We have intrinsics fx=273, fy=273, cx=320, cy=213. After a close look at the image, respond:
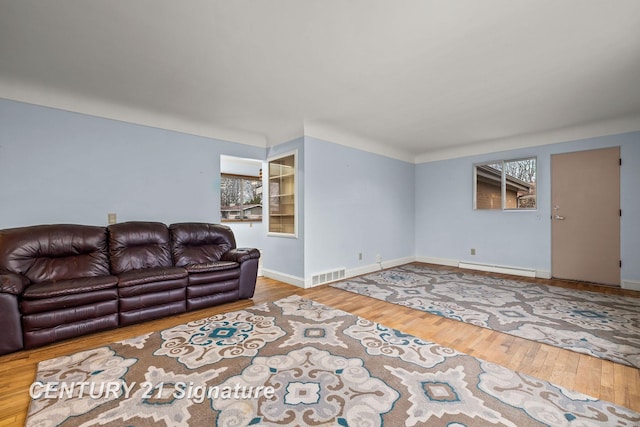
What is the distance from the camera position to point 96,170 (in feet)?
11.2

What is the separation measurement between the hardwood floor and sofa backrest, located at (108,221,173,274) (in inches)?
30.6

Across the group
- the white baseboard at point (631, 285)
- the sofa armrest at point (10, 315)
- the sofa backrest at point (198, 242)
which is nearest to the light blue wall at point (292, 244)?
the sofa backrest at point (198, 242)

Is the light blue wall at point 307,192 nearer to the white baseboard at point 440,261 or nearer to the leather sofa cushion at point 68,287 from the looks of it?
the white baseboard at point 440,261

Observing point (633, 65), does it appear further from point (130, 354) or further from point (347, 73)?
point (130, 354)

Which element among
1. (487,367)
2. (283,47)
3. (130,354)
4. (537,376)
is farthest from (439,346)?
(283,47)

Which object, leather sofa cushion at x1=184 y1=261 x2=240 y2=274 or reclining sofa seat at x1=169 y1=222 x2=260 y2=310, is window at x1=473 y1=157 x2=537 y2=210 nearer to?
reclining sofa seat at x1=169 y1=222 x2=260 y2=310

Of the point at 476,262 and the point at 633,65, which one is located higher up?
the point at 633,65

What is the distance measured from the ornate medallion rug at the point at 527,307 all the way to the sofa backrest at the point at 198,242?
1875mm

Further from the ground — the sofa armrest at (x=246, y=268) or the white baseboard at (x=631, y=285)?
the sofa armrest at (x=246, y=268)

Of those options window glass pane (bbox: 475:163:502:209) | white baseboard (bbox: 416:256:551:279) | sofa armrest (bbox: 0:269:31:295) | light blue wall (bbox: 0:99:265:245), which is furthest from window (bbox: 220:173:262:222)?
window glass pane (bbox: 475:163:502:209)

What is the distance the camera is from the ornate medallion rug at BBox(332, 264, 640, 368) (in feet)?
7.84

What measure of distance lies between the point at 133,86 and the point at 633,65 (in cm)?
512

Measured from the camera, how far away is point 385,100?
3.47 metres

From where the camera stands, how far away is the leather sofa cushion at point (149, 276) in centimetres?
275
